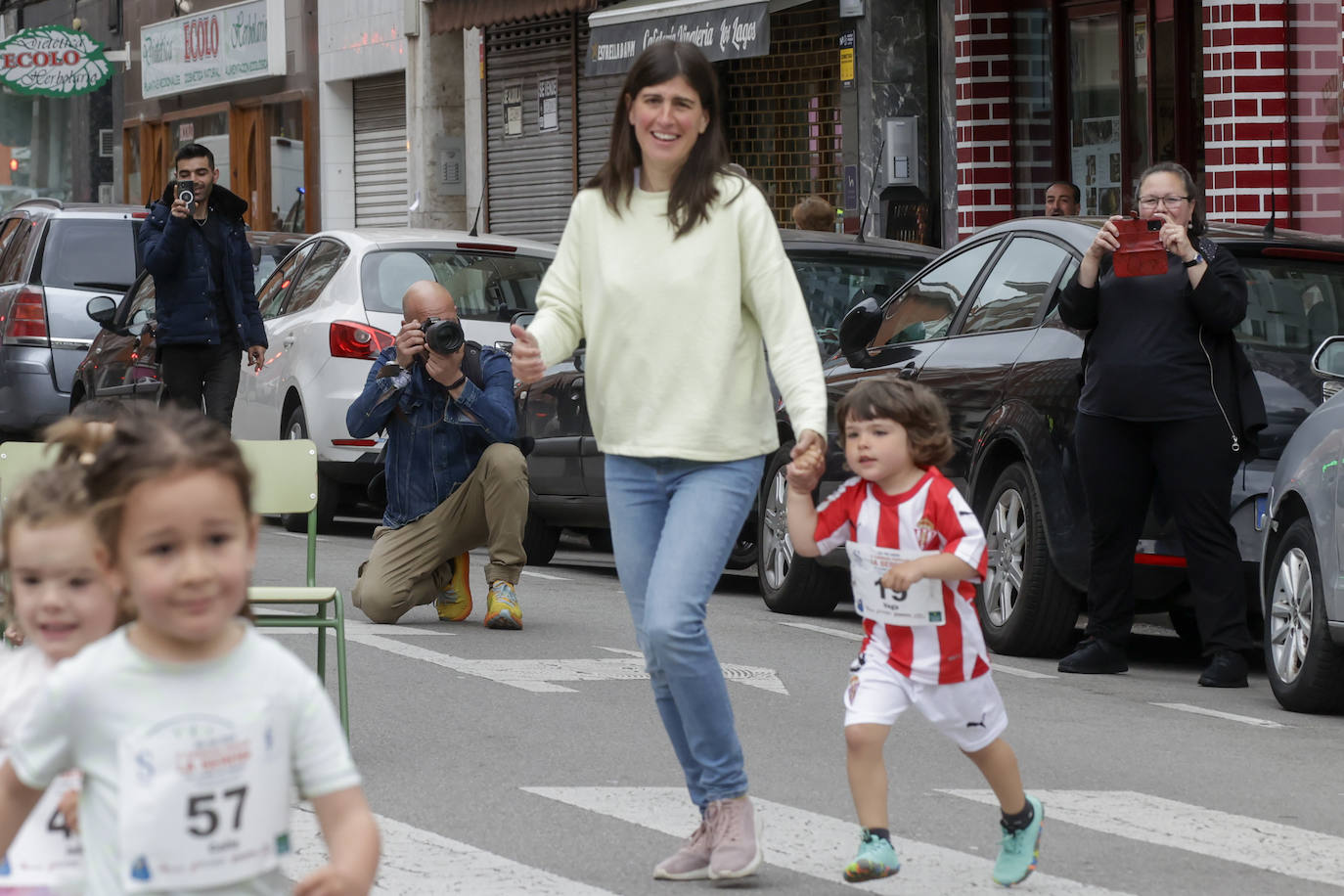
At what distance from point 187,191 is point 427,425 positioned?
2706 mm

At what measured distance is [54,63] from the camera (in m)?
39.3

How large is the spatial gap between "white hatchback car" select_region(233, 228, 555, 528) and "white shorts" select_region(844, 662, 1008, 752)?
7.61 m

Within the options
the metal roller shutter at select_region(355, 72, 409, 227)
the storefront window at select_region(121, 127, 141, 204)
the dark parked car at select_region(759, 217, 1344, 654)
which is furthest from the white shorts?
the storefront window at select_region(121, 127, 141, 204)

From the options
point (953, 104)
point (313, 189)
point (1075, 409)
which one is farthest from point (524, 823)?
point (313, 189)

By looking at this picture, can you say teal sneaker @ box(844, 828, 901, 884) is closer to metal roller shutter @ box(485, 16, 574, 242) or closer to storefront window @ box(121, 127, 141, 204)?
metal roller shutter @ box(485, 16, 574, 242)

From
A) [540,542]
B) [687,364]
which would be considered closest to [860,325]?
[540,542]

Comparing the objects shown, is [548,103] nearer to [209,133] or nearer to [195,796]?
[209,133]

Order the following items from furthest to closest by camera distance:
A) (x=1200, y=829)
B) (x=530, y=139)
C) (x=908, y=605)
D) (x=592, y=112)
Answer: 1. (x=530, y=139)
2. (x=592, y=112)
3. (x=1200, y=829)
4. (x=908, y=605)

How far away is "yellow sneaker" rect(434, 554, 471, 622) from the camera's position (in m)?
10.3

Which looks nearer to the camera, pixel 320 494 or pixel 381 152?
pixel 320 494

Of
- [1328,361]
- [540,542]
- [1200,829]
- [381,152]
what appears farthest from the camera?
[381,152]

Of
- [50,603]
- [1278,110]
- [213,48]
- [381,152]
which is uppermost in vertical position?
[213,48]

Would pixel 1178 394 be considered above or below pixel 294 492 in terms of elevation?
above

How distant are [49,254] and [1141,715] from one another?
11275mm
